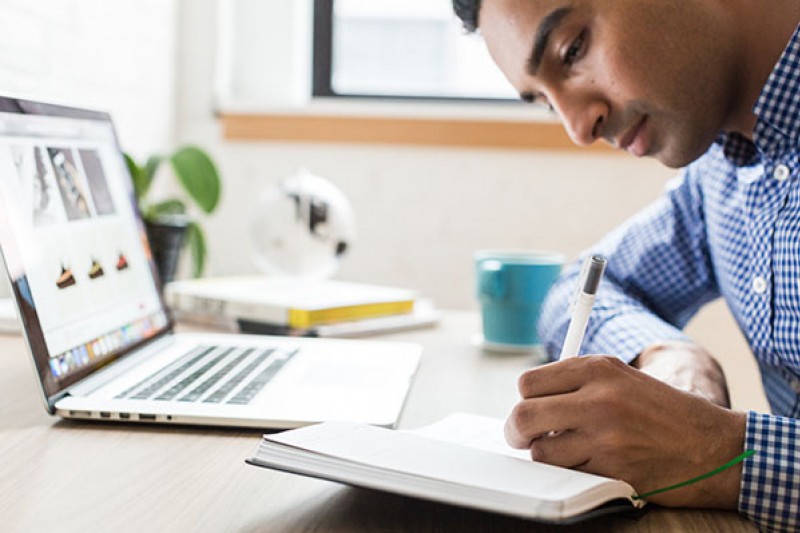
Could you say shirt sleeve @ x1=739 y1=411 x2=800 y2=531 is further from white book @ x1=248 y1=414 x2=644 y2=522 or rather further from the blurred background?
the blurred background

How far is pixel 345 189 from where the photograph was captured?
1941 mm

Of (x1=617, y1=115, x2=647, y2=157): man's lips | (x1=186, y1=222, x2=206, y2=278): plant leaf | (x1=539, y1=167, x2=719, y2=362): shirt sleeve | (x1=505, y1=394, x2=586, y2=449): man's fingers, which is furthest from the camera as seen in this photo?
(x1=186, y1=222, x2=206, y2=278): plant leaf

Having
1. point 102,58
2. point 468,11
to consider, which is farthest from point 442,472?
point 102,58

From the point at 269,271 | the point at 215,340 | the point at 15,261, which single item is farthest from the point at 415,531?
the point at 269,271

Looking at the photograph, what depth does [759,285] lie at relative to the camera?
3.35ft

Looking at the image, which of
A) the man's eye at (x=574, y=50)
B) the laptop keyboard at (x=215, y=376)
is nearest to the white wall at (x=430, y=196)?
the man's eye at (x=574, y=50)

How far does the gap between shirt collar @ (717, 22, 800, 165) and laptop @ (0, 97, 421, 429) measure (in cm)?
44

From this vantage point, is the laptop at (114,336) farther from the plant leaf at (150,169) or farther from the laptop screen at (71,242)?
the plant leaf at (150,169)

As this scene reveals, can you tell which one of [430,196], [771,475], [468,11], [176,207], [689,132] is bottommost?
[430,196]

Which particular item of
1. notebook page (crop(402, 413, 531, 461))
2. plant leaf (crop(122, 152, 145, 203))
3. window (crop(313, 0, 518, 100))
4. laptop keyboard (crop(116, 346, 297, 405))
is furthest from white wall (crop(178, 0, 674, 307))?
notebook page (crop(402, 413, 531, 461))

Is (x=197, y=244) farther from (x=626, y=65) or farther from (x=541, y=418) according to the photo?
(x=541, y=418)

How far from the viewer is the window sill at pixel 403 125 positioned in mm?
1907

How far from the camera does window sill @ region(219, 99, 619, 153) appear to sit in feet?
6.26

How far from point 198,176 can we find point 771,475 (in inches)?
39.3
